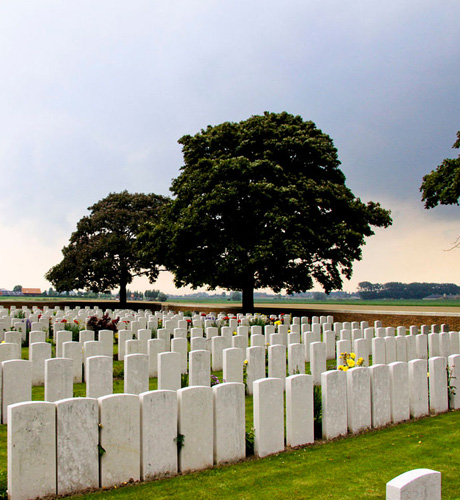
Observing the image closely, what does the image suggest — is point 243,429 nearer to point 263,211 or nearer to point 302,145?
point 263,211

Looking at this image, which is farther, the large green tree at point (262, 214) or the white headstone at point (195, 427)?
the large green tree at point (262, 214)

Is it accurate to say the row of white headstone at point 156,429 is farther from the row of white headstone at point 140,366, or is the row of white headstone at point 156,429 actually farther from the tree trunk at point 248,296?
the tree trunk at point 248,296

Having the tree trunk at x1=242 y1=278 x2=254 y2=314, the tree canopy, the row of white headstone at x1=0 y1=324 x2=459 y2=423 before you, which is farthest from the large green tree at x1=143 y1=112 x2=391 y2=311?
the row of white headstone at x1=0 y1=324 x2=459 y2=423

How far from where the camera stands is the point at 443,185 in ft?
64.4

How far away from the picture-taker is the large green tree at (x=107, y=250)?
35.4 meters

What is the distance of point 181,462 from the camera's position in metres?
4.50

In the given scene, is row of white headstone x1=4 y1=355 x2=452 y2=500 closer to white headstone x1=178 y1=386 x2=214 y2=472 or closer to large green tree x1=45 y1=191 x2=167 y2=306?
white headstone x1=178 y1=386 x2=214 y2=472

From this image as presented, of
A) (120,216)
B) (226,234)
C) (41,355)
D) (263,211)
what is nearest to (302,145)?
(263,211)

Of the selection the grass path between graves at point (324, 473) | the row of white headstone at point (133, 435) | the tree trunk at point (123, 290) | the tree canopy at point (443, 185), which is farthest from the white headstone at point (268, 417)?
the tree trunk at point (123, 290)

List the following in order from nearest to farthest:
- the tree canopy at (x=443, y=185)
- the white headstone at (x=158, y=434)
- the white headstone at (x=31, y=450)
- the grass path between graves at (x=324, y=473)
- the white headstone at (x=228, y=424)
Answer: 1. the white headstone at (x=31, y=450)
2. the grass path between graves at (x=324, y=473)
3. the white headstone at (x=158, y=434)
4. the white headstone at (x=228, y=424)
5. the tree canopy at (x=443, y=185)

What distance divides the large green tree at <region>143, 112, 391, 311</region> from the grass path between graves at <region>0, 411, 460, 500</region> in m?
16.5

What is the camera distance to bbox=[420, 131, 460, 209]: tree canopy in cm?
1886

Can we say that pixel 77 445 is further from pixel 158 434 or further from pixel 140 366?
pixel 140 366

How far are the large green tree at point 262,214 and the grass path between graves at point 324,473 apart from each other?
16506 mm
